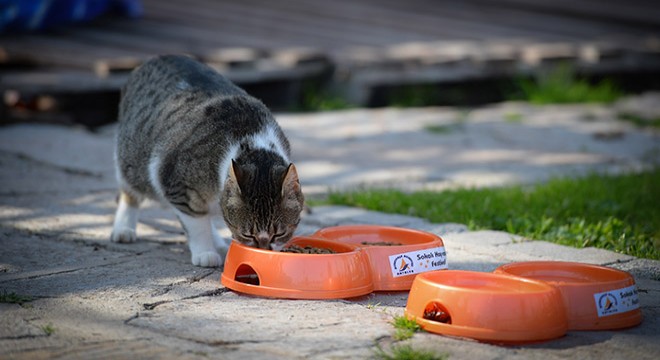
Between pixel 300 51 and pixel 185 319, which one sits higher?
pixel 300 51

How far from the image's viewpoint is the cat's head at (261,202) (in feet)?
11.7

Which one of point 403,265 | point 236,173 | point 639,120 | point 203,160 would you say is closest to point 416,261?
point 403,265

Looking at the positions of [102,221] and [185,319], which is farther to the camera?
[102,221]

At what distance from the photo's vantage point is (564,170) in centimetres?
623

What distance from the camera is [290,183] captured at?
3.63 metres

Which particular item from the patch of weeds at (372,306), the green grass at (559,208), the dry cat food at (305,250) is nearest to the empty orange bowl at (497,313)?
the patch of weeds at (372,306)

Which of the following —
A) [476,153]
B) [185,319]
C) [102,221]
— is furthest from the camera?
[476,153]

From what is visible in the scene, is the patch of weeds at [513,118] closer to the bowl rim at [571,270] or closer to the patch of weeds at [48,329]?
the bowl rim at [571,270]

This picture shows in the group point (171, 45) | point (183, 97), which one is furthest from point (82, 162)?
point (171, 45)

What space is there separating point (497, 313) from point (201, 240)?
5.38 ft

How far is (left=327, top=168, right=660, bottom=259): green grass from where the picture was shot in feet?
14.2

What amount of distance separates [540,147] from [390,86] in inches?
88.3

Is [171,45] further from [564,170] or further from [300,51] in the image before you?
[564,170]

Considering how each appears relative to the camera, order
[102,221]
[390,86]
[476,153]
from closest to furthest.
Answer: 1. [102,221]
2. [476,153]
3. [390,86]
